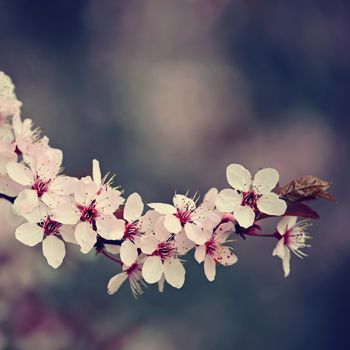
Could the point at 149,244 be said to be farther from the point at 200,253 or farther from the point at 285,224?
the point at 285,224

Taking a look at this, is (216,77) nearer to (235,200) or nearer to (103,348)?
(103,348)

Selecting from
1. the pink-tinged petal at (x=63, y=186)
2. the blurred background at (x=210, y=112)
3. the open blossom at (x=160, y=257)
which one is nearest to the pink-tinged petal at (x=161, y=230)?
the open blossom at (x=160, y=257)

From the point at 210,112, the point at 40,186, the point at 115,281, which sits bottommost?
the point at 210,112

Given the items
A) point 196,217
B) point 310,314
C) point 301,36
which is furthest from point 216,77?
point 196,217

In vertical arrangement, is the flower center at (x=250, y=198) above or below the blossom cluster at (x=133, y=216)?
above

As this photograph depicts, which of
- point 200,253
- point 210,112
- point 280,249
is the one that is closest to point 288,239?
point 280,249

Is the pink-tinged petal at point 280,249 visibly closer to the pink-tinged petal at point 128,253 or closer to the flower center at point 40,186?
the pink-tinged petal at point 128,253
